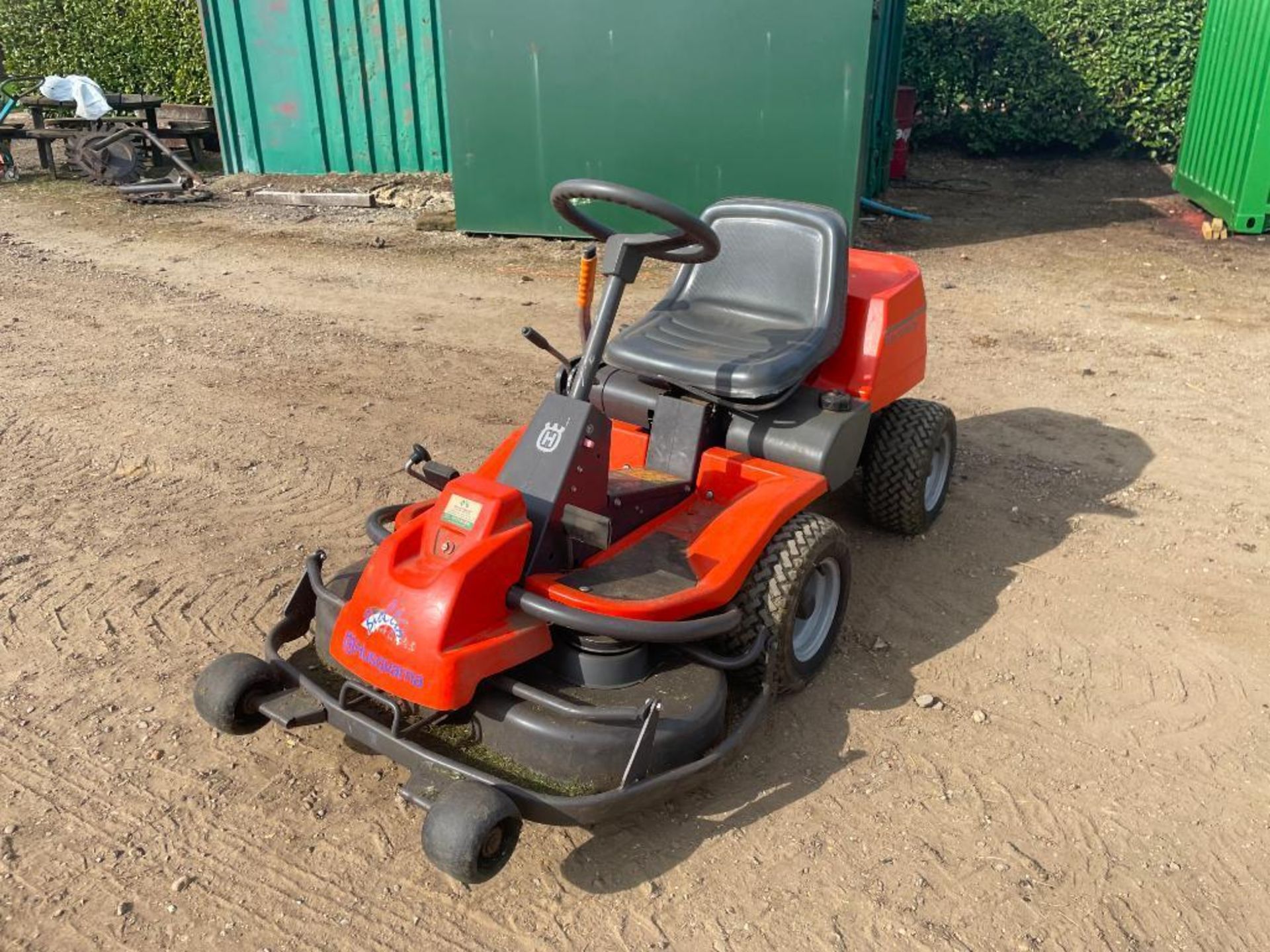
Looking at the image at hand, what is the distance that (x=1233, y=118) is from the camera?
374 inches

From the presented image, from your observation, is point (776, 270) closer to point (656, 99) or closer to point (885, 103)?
point (656, 99)

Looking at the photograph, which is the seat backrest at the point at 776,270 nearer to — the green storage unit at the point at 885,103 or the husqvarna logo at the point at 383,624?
the husqvarna logo at the point at 383,624

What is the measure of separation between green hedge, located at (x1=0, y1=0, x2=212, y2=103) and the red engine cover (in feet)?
45.0

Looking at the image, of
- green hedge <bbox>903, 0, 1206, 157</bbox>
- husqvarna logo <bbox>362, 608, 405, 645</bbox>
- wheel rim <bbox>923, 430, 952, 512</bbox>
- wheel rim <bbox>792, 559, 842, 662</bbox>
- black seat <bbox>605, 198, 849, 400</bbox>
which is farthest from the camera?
green hedge <bbox>903, 0, 1206, 157</bbox>


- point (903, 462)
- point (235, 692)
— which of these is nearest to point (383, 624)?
point (235, 692)

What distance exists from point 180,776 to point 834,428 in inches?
86.6

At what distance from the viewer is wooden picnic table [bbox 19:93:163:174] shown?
12.1m

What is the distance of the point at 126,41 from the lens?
587 inches

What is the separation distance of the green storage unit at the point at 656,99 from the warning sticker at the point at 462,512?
6.16m

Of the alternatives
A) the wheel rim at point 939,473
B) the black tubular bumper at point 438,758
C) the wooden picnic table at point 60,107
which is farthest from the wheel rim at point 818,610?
the wooden picnic table at point 60,107

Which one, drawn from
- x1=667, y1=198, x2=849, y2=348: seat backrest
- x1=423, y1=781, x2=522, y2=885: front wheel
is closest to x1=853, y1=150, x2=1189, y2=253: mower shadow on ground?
x1=667, y1=198, x2=849, y2=348: seat backrest

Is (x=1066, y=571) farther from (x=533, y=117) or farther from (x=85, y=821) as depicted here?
(x=533, y=117)

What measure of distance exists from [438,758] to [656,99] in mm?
6980

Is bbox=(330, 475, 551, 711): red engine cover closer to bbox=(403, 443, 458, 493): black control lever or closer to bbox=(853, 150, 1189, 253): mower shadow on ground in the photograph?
bbox=(403, 443, 458, 493): black control lever
